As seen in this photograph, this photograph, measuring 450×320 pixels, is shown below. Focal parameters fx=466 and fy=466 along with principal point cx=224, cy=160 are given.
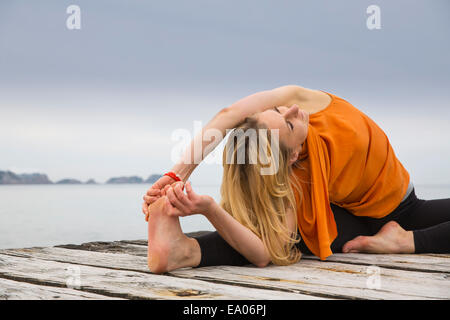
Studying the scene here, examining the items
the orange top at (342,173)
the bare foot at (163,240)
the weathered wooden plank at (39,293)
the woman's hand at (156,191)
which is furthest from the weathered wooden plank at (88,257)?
the orange top at (342,173)

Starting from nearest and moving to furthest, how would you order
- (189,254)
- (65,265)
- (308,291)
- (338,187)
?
(308,291)
(189,254)
(65,265)
(338,187)

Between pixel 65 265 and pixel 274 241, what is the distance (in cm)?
79

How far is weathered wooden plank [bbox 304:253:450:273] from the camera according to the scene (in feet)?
5.47

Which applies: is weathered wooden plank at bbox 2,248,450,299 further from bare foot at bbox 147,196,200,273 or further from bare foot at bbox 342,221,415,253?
bare foot at bbox 342,221,415,253

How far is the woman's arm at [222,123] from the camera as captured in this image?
66.9 inches

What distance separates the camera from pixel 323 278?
1468 mm

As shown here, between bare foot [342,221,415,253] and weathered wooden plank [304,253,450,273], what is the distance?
0.12ft

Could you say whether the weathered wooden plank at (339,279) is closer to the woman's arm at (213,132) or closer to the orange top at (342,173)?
the orange top at (342,173)

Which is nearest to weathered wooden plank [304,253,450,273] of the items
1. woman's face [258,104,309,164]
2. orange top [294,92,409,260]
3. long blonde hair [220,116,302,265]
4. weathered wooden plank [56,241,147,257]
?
orange top [294,92,409,260]

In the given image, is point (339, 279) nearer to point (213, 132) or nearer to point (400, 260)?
point (400, 260)

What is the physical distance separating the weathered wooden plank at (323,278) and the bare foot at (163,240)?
0.05 m
